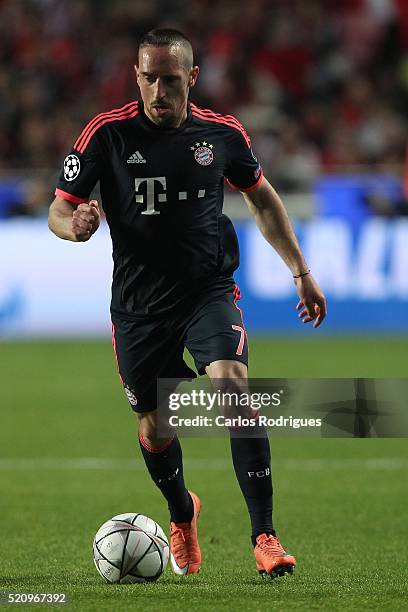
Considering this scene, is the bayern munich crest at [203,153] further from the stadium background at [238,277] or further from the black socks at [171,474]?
the stadium background at [238,277]

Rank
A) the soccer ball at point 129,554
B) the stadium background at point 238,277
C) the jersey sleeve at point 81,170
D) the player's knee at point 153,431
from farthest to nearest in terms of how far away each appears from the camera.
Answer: the stadium background at point 238,277 < the player's knee at point 153,431 < the jersey sleeve at point 81,170 < the soccer ball at point 129,554

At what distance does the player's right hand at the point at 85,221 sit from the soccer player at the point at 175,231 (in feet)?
0.78

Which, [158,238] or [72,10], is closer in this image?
[158,238]

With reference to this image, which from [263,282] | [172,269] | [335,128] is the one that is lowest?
[263,282]

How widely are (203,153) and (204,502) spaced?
2.55 m

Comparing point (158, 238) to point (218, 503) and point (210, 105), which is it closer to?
point (218, 503)

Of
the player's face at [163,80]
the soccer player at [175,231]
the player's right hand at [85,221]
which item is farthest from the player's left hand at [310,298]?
the player's right hand at [85,221]

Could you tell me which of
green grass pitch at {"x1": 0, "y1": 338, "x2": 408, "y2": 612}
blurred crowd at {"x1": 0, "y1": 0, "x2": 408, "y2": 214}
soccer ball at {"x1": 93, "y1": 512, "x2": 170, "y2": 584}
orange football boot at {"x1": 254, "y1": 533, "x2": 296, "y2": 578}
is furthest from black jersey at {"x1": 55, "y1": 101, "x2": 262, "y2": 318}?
blurred crowd at {"x1": 0, "y1": 0, "x2": 408, "y2": 214}

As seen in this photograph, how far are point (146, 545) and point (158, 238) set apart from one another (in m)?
1.25

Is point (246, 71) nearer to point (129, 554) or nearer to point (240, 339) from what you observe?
point (240, 339)

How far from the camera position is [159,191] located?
519cm

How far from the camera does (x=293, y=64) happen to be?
1812cm

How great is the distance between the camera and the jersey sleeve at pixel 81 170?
513cm

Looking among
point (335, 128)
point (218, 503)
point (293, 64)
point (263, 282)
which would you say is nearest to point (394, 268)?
point (263, 282)
